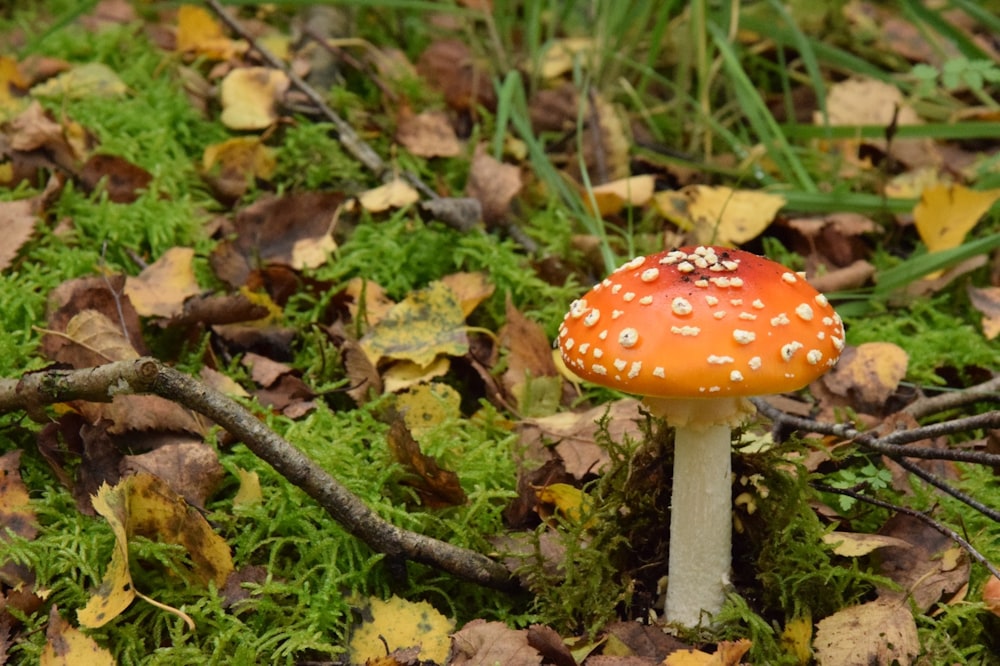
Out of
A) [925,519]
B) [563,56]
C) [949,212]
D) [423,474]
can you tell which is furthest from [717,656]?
[563,56]

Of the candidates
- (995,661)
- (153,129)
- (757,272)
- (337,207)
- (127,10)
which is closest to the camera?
(757,272)

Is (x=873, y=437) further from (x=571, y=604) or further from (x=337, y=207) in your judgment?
(x=337, y=207)

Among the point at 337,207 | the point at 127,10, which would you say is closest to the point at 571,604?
the point at 337,207

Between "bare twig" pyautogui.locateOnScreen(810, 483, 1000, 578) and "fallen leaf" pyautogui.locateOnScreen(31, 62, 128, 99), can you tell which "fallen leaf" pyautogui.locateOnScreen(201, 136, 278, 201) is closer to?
"fallen leaf" pyautogui.locateOnScreen(31, 62, 128, 99)

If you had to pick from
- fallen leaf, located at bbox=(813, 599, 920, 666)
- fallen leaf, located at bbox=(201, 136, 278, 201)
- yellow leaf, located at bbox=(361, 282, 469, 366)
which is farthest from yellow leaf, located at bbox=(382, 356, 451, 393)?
fallen leaf, located at bbox=(813, 599, 920, 666)

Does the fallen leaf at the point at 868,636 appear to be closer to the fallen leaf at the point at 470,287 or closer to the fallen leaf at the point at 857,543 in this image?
the fallen leaf at the point at 857,543

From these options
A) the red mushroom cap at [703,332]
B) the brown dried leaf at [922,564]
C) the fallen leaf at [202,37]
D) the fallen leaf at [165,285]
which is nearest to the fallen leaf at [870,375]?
the brown dried leaf at [922,564]
